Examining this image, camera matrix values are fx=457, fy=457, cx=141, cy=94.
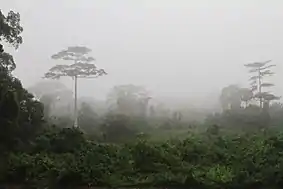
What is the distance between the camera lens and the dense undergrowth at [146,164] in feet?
33.0

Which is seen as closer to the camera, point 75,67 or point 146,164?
point 146,164

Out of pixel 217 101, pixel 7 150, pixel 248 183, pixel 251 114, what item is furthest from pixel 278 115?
pixel 7 150

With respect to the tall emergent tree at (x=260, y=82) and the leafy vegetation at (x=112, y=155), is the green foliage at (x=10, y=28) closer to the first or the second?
the leafy vegetation at (x=112, y=155)

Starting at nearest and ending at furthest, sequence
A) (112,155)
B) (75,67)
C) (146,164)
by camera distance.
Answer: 1. (146,164)
2. (112,155)
3. (75,67)

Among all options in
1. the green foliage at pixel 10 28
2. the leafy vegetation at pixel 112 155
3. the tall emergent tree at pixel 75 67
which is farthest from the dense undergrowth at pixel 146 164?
the tall emergent tree at pixel 75 67

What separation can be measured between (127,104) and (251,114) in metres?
6.19

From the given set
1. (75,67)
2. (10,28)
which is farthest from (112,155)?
(75,67)

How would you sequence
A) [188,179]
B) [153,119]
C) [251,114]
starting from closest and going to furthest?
[188,179] → [251,114] → [153,119]

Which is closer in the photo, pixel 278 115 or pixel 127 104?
pixel 278 115

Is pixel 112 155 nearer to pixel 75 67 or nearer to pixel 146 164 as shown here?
pixel 146 164

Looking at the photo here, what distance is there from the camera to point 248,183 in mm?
10031

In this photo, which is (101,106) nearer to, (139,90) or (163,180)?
(139,90)

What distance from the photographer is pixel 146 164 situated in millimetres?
11203

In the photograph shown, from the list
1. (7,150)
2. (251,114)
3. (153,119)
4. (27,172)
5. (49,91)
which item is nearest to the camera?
(27,172)
